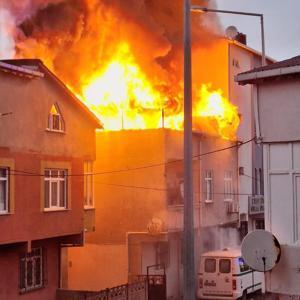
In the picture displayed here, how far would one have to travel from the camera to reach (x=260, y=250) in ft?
38.0

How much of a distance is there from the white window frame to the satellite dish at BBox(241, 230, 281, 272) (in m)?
14.4

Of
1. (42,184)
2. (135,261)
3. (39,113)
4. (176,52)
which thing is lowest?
(135,261)

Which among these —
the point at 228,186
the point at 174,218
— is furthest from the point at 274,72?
the point at 228,186

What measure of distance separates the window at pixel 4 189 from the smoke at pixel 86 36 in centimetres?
1118

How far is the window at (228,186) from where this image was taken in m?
33.2

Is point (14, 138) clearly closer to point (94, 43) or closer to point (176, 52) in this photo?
point (94, 43)

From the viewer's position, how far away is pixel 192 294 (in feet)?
45.1

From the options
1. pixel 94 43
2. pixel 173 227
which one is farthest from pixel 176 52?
pixel 173 227

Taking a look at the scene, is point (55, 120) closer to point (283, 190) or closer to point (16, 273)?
point (16, 273)

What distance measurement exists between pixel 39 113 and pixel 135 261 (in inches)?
317

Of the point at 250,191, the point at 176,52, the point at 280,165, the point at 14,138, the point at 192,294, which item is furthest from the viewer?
the point at 250,191

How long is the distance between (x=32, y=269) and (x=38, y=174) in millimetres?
3245

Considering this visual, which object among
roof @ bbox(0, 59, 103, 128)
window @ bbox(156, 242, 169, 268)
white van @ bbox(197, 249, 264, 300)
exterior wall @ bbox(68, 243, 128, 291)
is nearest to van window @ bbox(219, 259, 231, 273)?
white van @ bbox(197, 249, 264, 300)

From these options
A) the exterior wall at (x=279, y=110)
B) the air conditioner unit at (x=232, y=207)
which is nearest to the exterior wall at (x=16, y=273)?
the exterior wall at (x=279, y=110)
